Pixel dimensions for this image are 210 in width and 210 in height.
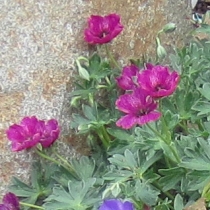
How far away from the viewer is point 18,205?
1580mm

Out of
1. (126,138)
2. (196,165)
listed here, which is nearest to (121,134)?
(126,138)

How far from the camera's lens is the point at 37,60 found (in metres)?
1.70

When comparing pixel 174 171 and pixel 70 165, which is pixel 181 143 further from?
pixel 70 165

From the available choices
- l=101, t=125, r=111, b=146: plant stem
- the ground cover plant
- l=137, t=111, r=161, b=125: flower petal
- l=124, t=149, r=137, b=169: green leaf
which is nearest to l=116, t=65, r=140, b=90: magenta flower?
the ground cover plant

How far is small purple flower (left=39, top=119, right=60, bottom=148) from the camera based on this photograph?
63.8 inches

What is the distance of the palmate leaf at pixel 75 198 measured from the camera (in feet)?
4.92

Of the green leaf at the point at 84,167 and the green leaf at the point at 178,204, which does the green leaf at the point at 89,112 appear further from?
the green leaf at the point at 178,204

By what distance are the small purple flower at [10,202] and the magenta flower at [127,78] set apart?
365mm

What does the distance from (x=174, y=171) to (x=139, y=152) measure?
9 centimetres

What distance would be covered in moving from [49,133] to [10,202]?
0.17 m

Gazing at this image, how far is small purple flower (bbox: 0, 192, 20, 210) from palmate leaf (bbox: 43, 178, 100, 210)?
0.08 meters

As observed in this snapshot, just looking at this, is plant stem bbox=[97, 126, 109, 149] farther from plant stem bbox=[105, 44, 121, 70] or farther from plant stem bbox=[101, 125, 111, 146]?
plant stem bbox=[105, 44, 121, 70]

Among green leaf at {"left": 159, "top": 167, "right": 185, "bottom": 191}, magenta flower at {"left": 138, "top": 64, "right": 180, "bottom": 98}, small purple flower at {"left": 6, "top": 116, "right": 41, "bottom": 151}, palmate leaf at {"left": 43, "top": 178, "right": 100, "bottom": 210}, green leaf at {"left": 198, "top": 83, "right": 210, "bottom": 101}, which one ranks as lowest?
palmate leaf at {"left": 43, "top": 178, "right": 100, "bottom": 210}

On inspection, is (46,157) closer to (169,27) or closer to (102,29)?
(102,29)
